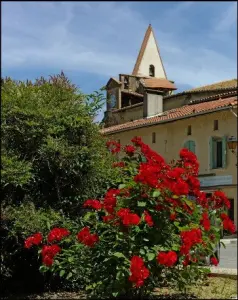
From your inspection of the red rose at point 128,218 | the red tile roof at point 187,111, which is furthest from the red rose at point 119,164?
the red tile roof at point 187,111

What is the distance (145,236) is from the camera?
14.7 feet

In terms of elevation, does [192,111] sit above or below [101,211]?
above

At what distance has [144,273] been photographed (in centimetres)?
414

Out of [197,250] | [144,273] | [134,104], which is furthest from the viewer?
[134,104]

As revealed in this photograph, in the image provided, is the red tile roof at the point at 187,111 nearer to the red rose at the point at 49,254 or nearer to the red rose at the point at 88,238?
the red rose at the point at 49,254

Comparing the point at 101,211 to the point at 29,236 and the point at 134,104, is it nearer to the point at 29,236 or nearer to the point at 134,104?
the point at 29,236

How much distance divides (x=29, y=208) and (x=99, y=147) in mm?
1202

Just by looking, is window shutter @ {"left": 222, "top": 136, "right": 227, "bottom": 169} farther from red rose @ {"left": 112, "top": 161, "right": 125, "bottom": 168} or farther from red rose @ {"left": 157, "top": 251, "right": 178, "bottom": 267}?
red rose @ {"left": 157, "top": 251, "right": 178, "bottom": 267}

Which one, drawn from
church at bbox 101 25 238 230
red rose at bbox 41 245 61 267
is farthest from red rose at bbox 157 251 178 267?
church at bbox 101 25 238 230

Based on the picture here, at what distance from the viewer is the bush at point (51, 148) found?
5602mm

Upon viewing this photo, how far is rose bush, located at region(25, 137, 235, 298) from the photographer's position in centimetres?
430

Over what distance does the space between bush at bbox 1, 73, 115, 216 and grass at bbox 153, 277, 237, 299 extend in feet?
4.66

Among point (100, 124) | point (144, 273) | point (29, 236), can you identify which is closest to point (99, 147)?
point (100, 124)

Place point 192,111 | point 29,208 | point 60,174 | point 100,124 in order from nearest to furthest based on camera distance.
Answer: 1. point 29,208
2. point 60,174
3. point 100,124
4. point 192,111
